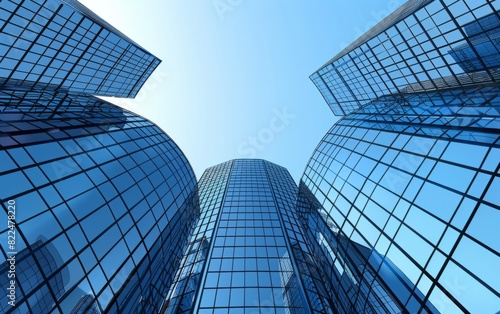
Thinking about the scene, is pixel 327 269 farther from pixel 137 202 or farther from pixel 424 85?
pixel 424 85

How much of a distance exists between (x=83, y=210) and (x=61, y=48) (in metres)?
26.9

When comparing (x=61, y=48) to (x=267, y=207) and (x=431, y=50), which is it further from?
(x=431, y=50)

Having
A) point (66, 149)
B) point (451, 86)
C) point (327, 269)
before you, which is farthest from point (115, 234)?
point (451, 86)

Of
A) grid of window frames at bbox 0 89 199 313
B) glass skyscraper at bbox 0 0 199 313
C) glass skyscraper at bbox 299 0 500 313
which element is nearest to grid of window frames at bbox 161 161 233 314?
grid of window frames at bbox 0 89 199 313

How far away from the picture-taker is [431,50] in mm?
29375

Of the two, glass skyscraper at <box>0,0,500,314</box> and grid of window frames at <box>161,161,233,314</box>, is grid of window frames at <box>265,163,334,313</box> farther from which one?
grid of window frames at <box>161,161,233,314</box>

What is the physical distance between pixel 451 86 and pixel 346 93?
2312 centimetres

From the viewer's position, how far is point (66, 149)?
1797 cm

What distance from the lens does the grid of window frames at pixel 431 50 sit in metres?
23.6

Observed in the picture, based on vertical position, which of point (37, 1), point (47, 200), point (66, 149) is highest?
point (37, 1)

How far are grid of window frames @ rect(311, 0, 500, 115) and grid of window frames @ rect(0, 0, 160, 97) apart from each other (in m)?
34.5

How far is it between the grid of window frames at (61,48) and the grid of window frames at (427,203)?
34.0 m

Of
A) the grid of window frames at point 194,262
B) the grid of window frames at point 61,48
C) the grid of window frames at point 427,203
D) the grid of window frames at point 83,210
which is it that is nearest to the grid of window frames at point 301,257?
the grid of window frames at point 427,203

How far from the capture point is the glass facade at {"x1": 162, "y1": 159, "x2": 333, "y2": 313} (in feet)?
77.2
